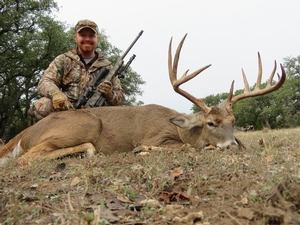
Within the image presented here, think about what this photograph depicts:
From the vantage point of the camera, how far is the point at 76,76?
648cm

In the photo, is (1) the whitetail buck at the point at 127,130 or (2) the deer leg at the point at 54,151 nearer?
(2) the deer leg at the point at 54,151

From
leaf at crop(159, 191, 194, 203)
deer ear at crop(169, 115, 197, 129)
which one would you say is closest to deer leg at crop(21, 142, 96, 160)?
deer ear at crop(169, 115, 197, 129)

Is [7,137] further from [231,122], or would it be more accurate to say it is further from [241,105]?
[241,105]

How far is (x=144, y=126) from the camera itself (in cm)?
531

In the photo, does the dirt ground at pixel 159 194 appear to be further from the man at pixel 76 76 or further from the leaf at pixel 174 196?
the man at pixel 76 76

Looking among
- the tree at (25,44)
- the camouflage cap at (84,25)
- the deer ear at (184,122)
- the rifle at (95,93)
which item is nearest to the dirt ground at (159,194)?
the deer ear at (184,122)

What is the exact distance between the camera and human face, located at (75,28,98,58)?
6.84 metres

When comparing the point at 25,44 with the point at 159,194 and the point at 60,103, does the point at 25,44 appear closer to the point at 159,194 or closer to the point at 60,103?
the point at 60,103

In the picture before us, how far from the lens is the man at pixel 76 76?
6031 mm

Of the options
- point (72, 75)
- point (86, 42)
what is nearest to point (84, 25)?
point (86, 42)

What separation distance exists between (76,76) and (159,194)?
4684mm

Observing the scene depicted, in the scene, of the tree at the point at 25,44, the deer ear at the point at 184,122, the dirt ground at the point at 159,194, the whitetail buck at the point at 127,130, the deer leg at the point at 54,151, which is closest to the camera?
the dirt ground at the point at 159,194

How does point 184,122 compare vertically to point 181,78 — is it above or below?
below

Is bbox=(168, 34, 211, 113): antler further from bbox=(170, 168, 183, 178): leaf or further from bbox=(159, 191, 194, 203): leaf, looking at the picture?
bbox=(159, 191, 194, 203): leaf
